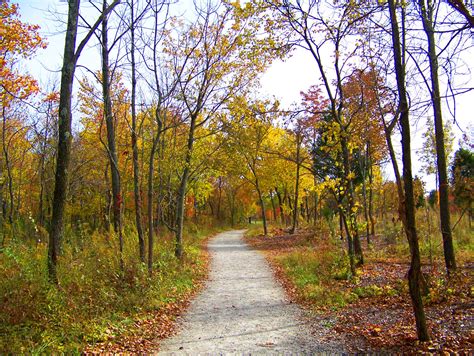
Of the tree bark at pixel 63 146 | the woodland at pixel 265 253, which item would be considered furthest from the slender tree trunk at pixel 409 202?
the tree bark at pixel 63 146

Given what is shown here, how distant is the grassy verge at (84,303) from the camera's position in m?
5.45

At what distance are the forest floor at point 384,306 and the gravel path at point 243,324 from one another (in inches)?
16.8

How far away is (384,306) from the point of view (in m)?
7.09

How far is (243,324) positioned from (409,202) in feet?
12.1

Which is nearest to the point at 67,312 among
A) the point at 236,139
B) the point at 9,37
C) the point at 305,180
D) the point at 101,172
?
the point at 9,37

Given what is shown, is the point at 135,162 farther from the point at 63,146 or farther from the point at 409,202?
the point at 409,202

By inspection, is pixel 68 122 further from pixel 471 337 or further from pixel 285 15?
pixel 471 337

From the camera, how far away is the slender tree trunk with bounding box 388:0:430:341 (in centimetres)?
475

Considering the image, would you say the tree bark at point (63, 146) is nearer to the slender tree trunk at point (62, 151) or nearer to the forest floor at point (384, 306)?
the slender tree trunk at point (62, 151)

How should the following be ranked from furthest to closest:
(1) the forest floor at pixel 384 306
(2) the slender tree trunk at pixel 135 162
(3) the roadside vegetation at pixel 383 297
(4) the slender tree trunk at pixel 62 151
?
1. (2) the slender tree trunk at pixel 135 162
2. (4) the slender tree trunk at pixel 62 151
3. (3) the roadside vegetation at pixel 383 297
4. (1) the forest floor at pixel 384 306

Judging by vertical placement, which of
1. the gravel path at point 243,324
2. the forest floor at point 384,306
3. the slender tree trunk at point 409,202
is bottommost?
the gravel path at point 243,324

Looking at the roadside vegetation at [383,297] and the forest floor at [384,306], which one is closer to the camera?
the forest floor at [384,306]

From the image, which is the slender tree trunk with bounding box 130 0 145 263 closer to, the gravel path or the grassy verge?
the grassy verge

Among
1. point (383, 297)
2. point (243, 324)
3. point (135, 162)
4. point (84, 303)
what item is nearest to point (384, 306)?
point (383, 297)
